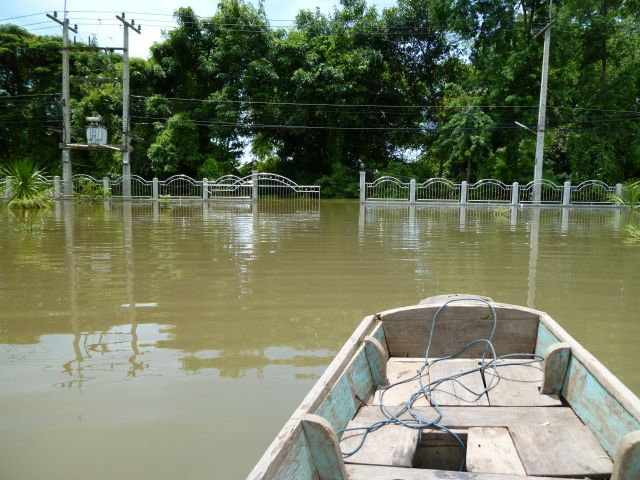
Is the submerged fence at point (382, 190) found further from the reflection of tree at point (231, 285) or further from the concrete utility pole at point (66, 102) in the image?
the reflection of tree at point (231, 285)

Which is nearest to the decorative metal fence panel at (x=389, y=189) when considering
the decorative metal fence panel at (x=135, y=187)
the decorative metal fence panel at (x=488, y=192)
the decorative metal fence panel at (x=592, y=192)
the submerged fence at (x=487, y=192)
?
the submerged fence at (x=487, y=192)

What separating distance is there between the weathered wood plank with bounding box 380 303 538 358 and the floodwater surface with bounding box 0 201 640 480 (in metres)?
0.74

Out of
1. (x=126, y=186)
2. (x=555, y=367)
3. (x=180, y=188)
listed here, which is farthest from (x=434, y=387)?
(x=180, y=188)

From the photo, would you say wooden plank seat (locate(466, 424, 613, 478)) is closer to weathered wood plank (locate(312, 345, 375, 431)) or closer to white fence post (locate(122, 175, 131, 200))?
weathered wood plank (locate(312, 345, 375, 431))

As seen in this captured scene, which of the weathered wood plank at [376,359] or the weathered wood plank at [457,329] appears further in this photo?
the weathered wood plank at [457,329]

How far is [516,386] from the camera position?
3.47m

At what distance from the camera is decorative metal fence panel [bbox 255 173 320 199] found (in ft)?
97.1

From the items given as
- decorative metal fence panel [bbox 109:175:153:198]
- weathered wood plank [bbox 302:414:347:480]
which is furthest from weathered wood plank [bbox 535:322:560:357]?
decorative metal fence panel [bbox 109:175:153:198]

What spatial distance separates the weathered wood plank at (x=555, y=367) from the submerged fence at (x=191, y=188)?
24.1 meters

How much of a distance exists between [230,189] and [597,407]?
87.2 ft

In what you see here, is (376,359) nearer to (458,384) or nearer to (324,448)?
(458,384)

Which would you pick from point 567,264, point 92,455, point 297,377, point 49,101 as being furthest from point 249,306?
point 49,101

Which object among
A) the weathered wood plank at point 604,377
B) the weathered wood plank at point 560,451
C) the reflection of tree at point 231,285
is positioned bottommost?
the reflection of tree at point 231,285

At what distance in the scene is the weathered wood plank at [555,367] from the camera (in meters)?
3.28
